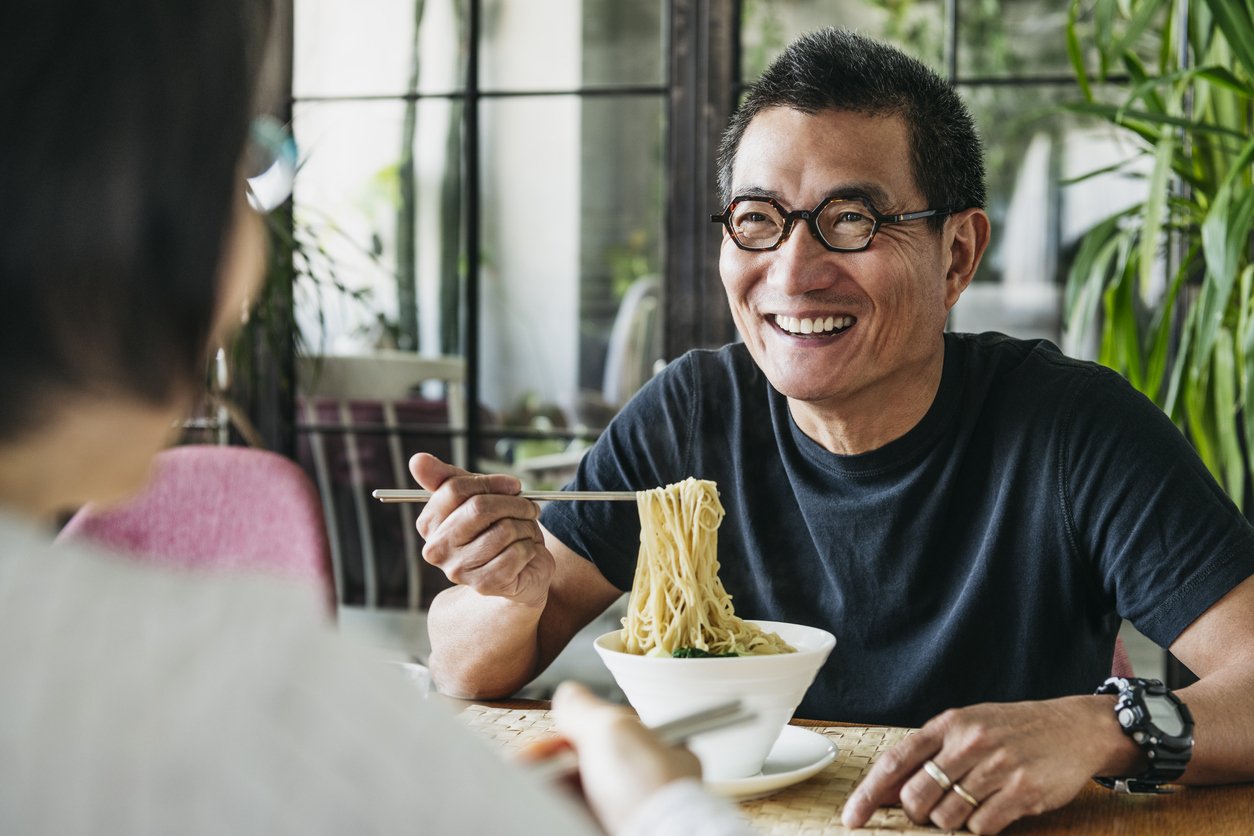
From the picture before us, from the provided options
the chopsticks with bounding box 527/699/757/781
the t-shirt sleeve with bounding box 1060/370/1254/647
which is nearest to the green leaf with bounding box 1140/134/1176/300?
the t-shirt sleeve with bounding box 1060/370/1254/647

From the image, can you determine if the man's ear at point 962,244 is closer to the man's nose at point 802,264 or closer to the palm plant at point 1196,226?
the man's nose at point 802,264

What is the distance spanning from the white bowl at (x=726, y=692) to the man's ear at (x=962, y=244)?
0.74 metres

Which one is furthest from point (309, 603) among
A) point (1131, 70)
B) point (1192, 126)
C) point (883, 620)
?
point (1131, 70)

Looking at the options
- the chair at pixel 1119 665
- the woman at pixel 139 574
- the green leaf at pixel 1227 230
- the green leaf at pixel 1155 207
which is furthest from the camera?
the green leaf at pixel 1155 207

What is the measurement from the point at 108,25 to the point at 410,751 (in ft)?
0.97

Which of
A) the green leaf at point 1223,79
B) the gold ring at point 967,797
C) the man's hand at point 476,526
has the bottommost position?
the gold ring at point 967,797

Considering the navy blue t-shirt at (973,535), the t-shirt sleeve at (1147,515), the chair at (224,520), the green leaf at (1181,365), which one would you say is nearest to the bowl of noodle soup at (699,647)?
the navy blue t-shirt at (973,535)

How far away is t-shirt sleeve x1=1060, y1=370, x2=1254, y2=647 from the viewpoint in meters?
1.27

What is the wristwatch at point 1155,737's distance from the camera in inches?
41.0

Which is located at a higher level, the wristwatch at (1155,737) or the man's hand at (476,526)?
the man's hand at (476,526)

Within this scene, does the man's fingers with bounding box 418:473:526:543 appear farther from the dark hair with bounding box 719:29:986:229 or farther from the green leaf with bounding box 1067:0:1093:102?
the green leaf with bounding box 1067:0:1093:102

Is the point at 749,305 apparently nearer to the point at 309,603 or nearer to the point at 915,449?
the point at 915,449

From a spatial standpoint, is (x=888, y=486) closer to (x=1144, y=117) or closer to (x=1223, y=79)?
(x=1144, y=117)

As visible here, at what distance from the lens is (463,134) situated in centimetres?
323
